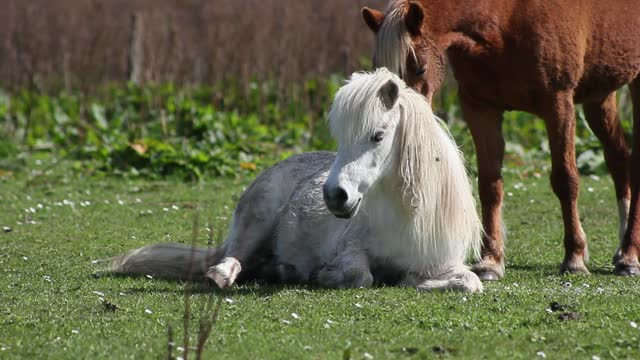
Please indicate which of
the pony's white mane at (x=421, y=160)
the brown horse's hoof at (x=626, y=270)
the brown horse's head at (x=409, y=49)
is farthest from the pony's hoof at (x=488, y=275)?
the brown horse's head at (x=409, y=49)

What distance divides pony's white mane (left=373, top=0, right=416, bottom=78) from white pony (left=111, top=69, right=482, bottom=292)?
0.61ft

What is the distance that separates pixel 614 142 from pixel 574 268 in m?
1.43

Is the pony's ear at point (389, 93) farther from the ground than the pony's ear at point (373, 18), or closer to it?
closer to it

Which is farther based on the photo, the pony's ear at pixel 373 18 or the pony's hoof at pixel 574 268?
the pony's hoof at pixel 574 268

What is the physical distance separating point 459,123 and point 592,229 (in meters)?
5.59

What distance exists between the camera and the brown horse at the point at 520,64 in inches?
252

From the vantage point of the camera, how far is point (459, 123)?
576 inches

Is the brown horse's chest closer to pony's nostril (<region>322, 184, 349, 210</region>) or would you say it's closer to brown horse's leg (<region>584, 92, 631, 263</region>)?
brown horse's leg (<region>584, 92, 631, 263</region>)

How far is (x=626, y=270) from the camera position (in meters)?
7.14

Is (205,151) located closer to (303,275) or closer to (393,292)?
(303,275)

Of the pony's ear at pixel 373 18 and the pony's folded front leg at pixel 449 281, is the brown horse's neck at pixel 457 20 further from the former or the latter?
the pony's folded front leg at pixel 449 281

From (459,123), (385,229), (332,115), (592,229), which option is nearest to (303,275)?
(385,229)

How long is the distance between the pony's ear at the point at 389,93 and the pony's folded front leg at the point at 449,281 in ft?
3.36

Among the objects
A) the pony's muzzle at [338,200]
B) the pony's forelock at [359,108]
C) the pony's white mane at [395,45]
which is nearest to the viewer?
the pony's muzzle at [338,200]
